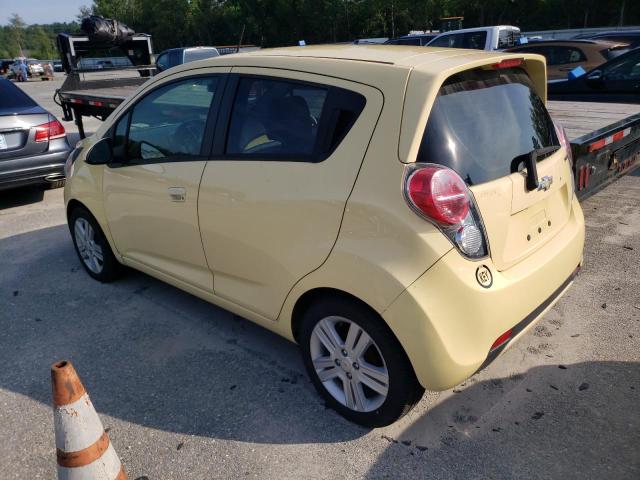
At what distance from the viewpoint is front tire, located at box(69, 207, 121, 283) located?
167 inches

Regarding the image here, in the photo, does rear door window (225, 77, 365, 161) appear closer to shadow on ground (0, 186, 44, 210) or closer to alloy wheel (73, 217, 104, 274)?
alloy wheel (73, 217, 104, 274)

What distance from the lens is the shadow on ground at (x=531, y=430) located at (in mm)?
2371

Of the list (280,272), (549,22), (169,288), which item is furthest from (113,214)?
(549,22)

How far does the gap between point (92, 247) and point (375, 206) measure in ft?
9.79

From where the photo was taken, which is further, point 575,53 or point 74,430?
point 575,53

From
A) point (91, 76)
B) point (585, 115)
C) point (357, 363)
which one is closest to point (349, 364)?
point (357, 363)

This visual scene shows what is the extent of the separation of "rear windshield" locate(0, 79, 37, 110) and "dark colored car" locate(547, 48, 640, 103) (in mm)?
7928

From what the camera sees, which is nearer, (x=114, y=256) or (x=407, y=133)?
(x=407, y=133)

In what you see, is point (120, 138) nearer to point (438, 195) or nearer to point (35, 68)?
point (438, 195)

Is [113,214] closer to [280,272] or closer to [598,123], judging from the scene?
[280,272]

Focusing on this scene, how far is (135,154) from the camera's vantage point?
3.62 m

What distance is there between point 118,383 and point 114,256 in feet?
4.62

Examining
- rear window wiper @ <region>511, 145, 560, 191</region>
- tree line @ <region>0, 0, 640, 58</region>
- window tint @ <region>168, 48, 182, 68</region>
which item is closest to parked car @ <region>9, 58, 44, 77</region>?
tree line @ <region>0, 0, 640, 58</region>

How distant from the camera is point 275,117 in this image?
2.81 metres
